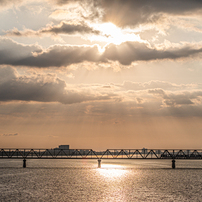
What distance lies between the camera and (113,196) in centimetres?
3666

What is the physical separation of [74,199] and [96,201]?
2610 mm

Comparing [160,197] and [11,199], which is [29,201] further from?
[160,197]

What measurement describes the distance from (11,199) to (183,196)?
1917cm

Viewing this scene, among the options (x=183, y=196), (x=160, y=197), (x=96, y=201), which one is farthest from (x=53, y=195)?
(x=183, y=196)

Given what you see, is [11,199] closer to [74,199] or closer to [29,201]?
[29,201]

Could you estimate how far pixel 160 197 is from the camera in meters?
35.8

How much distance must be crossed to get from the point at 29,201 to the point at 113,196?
9.65 metres

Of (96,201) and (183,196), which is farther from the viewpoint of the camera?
(183,196)

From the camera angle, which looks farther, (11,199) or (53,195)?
(53,195)

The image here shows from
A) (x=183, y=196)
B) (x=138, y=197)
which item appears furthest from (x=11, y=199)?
(x=183, y=196)

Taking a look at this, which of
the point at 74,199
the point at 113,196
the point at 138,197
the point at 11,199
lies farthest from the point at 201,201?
the point at 11,199

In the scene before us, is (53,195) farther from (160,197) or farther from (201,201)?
(201,201)

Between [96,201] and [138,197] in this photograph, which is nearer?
[96,201]

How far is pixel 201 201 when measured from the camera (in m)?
33.0
